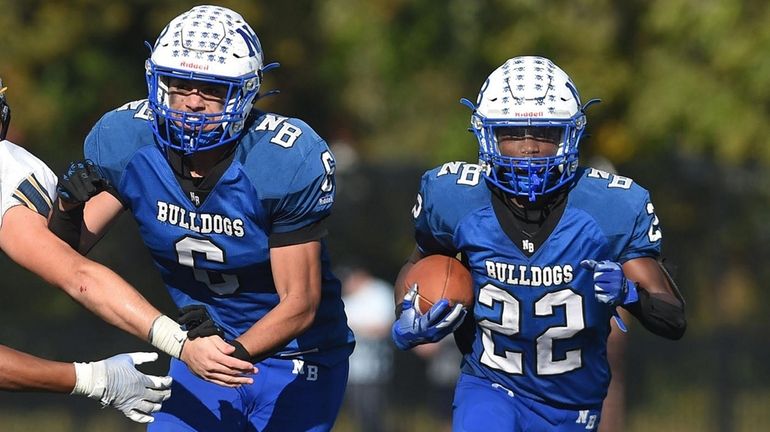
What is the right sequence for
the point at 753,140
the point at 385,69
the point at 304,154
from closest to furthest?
the point at 304,154 < the point at 753,140 < the point at 385,69

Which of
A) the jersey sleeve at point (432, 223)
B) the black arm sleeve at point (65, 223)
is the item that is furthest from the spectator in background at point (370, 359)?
the black arm sleeve at point (65, 223)

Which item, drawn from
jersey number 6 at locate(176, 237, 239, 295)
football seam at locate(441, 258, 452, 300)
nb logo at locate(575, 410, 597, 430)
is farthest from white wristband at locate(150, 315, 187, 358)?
nb logo at locate(575, 410, 597, 430)

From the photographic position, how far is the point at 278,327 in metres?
5.38

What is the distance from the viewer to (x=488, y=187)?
5.81 metres

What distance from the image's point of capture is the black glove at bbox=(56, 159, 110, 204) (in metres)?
5.55

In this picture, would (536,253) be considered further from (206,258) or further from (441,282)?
(206,258)

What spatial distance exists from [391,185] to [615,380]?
2.29 m

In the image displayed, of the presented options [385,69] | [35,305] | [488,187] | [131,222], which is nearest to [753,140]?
[385,69]

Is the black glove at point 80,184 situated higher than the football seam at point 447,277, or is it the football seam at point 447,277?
the black glove at point 80,184

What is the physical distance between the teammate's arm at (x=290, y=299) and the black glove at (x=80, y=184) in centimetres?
73

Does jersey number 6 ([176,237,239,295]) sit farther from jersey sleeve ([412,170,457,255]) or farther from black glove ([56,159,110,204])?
jersey sleeve ([412,170,457,255])

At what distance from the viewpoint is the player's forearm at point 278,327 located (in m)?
5.34

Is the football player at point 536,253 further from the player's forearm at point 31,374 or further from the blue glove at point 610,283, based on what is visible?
the player's forearm at point 31,374

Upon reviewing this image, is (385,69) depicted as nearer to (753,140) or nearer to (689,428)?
(753,140)
